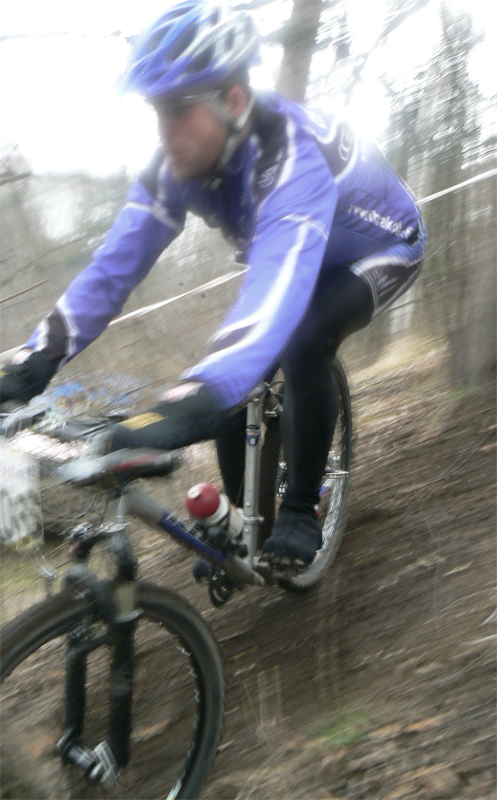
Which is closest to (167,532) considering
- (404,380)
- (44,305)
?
(44,305)

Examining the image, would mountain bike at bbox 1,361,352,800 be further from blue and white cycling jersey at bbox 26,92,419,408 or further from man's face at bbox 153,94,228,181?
man's face at bbox 153,94,228,181

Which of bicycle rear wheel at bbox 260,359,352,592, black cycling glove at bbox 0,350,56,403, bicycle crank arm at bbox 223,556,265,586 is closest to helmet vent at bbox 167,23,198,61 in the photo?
black cycling glove at bbox 0,350,56,403

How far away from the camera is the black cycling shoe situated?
243 centimetres

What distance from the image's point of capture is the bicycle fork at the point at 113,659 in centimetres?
183

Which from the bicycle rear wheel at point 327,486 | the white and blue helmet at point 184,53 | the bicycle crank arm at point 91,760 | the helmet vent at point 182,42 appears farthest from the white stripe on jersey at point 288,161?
the bicycle crank arm at point 91,760

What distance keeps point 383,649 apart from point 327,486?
2.66 feet

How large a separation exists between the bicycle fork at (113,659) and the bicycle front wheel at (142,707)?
0.07ft

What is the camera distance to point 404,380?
5039 millimetres

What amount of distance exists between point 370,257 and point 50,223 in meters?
2.72

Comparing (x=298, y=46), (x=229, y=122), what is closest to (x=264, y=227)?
(x=229, y=122)

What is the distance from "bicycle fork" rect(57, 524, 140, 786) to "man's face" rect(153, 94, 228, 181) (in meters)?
1.10

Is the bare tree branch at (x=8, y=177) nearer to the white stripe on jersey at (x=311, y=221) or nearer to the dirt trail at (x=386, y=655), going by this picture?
the white stripe on jersey at (x=311, y=221)

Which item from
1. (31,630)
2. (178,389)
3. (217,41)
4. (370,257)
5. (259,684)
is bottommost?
(259,684)

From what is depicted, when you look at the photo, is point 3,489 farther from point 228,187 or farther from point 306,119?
point 306,119
